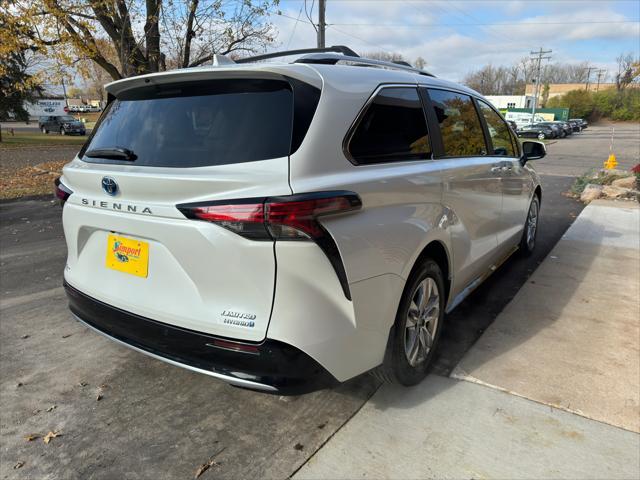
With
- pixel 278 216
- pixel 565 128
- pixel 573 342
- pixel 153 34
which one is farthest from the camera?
pixel 565 128

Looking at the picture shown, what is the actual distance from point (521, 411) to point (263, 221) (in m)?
1.91

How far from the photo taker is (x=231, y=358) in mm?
2102

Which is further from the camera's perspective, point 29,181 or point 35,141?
point 35,141

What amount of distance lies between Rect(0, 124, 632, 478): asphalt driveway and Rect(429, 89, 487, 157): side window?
144cm

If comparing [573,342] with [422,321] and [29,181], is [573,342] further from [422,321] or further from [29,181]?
[29,181]

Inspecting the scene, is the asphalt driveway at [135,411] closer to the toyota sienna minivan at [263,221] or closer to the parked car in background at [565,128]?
the toyota sienna minivan at [263,221]

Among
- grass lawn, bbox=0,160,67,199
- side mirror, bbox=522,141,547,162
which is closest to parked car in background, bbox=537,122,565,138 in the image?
grass lawn, bbox=0,160,67,199

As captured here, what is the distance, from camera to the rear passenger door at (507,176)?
167 inches

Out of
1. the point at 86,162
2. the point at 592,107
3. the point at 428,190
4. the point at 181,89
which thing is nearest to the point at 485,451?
the point at 428,190

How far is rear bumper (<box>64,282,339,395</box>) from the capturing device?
205 centimetres

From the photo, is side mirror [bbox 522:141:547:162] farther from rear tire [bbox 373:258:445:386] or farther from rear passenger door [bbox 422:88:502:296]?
rear tire [bbox 373:258:445:386]

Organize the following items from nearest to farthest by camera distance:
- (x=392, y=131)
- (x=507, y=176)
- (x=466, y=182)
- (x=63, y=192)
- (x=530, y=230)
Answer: (x=392, y=131) < (x=63, y=192) < (x=466, y=182) < (x=507, y=176) < (x=530, y=230)

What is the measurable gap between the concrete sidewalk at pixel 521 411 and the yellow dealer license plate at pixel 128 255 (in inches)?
49.7

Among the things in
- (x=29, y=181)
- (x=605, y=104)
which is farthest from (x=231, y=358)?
(x=605, y=104)
